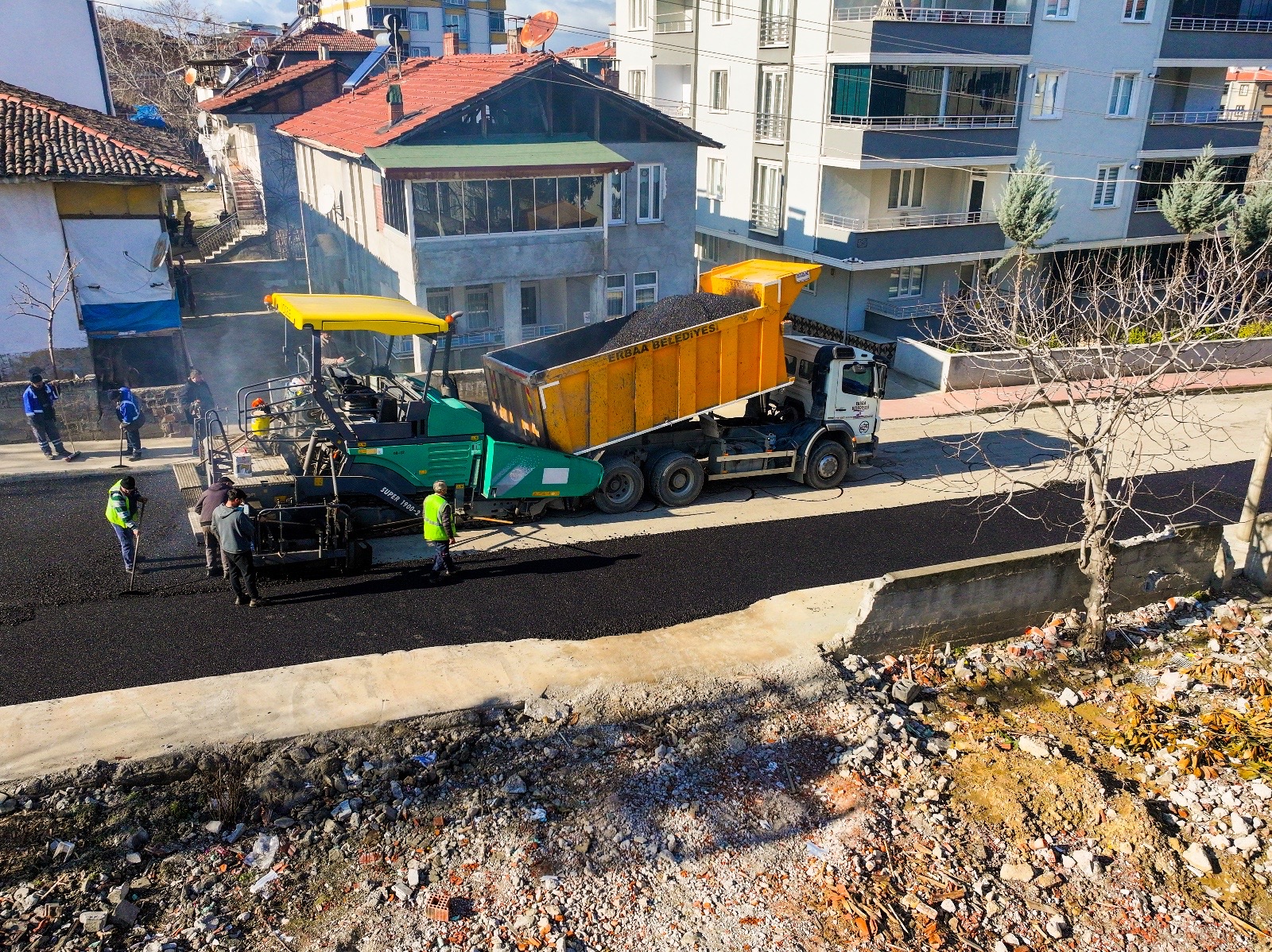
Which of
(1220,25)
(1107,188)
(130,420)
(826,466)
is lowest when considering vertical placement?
(826,466)

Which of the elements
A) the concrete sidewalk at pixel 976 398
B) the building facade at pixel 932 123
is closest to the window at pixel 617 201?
the building facade at pixel 932 123

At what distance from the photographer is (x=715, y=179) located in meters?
31.3

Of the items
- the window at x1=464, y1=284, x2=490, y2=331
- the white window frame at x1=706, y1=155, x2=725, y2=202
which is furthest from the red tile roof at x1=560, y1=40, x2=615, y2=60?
the window at x1=464, y1=284, x2=490, y2=331

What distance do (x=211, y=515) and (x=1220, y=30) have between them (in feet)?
103

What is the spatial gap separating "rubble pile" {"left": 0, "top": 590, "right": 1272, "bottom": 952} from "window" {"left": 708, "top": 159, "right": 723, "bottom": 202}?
76.4ft

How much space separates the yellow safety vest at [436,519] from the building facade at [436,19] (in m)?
56.1

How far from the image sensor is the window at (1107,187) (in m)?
29.5

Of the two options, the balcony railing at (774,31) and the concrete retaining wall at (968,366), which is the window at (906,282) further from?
the balcony railing at (774,31)

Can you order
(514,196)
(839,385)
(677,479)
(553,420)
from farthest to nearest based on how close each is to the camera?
(514,196) < (839,385) < (677,479) < (553,420)

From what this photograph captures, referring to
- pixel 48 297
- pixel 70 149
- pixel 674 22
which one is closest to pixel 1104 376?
pixel 48 297

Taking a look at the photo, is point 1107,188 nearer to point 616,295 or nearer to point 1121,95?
point 1121,95

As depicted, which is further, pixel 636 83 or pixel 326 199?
pixel 636 83

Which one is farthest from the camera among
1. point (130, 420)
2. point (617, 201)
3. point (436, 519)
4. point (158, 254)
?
point (617, 201)

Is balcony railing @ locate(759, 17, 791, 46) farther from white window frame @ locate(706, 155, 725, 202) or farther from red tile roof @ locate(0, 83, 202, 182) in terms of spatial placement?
red tile roof @ locate(0, 83, 202, 182)
